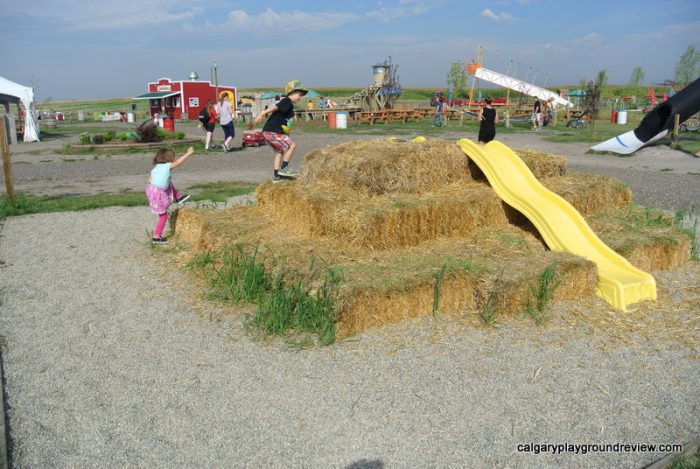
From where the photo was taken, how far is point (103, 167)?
16.3 m

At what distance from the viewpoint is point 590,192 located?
770 cm

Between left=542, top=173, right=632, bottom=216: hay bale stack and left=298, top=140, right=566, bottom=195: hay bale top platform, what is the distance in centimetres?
41

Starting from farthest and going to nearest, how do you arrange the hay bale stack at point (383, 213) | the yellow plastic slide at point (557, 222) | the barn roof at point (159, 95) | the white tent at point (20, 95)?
the barn roof at point (159, 95)
the white tent at point (20, 95)
the hay bale stack at point (383, 213)
the yellow plastic slide at point (557, 222)

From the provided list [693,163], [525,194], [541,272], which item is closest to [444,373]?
[541,272]

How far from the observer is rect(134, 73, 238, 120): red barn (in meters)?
46.3

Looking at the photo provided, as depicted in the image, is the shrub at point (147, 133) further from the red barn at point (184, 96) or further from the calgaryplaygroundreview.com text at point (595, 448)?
the red barn at point (184, 96)

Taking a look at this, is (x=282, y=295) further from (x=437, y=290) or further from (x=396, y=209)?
(x=396, y=209)

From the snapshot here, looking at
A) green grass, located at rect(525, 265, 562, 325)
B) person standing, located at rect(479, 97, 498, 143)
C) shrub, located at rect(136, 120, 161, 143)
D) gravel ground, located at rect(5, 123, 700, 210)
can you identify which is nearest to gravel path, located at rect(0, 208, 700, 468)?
green grass, located at rect(525, 265, 562, 325)

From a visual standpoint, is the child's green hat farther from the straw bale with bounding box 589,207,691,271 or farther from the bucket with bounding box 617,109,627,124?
the bucket with bounding box 617,109,627,124

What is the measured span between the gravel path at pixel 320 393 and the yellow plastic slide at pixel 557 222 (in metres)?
0.95

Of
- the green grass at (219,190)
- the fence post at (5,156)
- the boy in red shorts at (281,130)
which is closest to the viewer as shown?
the boy in red shorts at (281,130)

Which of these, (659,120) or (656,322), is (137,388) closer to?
(656,322)

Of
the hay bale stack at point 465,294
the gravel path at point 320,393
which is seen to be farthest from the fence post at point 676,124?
the gravel path at point 320,393

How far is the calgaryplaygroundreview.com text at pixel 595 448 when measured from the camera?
10.6 feet
